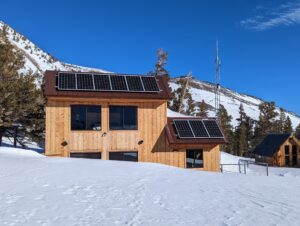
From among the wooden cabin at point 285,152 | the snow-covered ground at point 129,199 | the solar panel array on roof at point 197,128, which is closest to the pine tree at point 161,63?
the wooden cabin at point 285,152

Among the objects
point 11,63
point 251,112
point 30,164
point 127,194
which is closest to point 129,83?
point 11,63

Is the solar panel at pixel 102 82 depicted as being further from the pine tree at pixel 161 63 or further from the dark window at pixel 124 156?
the pine tree at pixel 161 63

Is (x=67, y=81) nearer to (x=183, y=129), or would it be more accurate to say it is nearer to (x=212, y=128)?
(x=183, y=129)

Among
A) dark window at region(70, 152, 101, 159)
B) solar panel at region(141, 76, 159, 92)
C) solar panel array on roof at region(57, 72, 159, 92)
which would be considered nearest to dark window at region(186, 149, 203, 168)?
solar panel at region(141, 76, 159, 92)

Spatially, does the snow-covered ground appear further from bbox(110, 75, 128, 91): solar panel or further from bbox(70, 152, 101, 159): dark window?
bbox(110, 75, 128, 91): solar panel

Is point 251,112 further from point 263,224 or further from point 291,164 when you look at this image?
point 263,224

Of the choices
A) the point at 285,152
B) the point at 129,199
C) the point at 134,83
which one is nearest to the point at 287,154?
the point at 285,152

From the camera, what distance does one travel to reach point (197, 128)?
2475cm

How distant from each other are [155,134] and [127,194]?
1299cm

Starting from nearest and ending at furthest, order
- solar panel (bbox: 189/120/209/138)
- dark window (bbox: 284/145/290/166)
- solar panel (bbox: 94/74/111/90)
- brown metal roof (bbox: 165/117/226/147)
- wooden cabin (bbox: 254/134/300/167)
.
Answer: solar panel (bbox: 94/74/111/90) < brown metal roof (bbox: 165/117/226/147) < solar panel (bbox: 189/120/209/138) < wooden cabin (bbox: 254/134/300/167) < dark window (bbox: 284/145/290/166)

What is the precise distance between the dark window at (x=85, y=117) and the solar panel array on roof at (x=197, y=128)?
5.22 m

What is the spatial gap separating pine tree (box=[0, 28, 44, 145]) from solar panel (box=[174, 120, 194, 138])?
9.32 m

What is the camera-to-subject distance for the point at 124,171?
15023mm

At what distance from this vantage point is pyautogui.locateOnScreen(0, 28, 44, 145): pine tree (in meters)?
23.5
